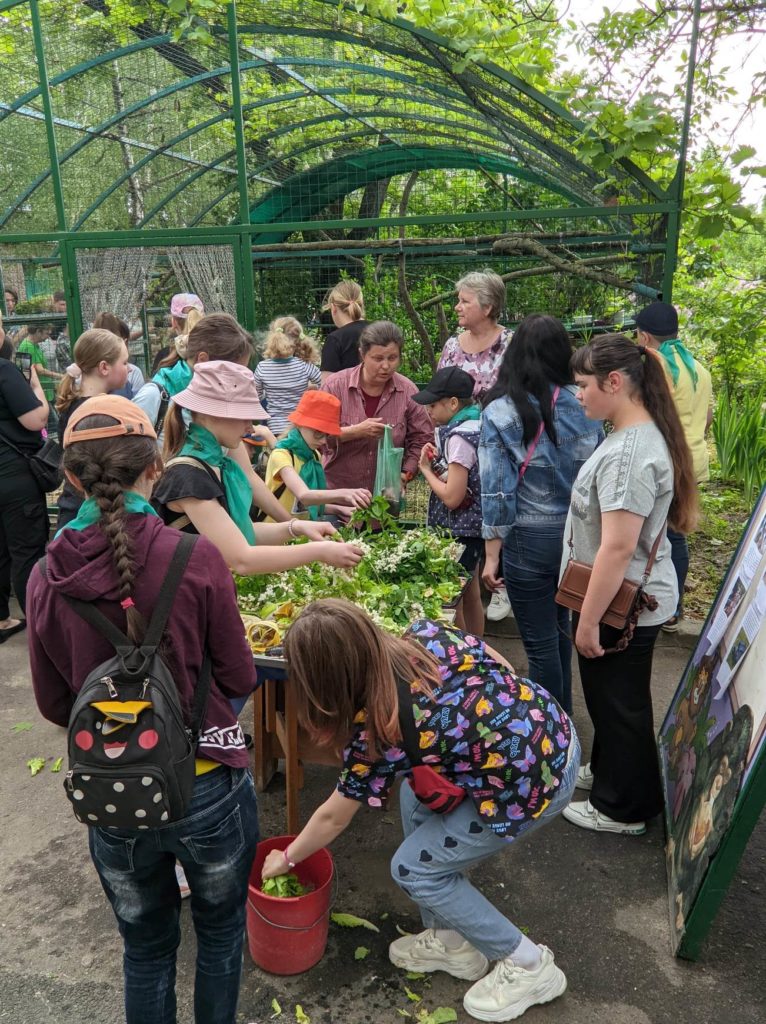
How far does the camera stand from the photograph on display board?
2.33m

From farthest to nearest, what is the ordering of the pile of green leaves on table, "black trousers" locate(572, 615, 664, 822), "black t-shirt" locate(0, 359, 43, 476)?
"black t-shirt" locate(0, 359, 43, 476) → the pile of green leaves on table → "black trousers" locate(572, 615, 664, 822)

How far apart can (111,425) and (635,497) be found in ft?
5.77

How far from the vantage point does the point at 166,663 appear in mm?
1750

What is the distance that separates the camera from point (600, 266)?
5469 millimetres

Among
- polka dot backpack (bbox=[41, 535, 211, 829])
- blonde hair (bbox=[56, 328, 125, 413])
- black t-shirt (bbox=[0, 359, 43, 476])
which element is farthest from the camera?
black t-shirt (bbox=[0, 359, 43, 476])

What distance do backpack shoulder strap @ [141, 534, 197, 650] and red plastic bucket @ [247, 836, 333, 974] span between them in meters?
1.09

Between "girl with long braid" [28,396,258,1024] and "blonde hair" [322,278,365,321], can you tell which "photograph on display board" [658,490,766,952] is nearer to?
"girl with long braid" [28,396,258,1024]

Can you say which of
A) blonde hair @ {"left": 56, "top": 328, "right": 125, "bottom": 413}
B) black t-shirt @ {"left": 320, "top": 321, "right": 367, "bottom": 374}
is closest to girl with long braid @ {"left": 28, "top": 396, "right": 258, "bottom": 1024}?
blonde hair @ {"left": 56, "top": 328, "right": 125, "bottom": 413}

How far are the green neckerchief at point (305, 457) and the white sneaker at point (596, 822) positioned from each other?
6.13 ft

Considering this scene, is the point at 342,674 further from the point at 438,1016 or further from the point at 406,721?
the point at 438,1016

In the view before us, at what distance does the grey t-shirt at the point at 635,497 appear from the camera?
2.70 metres

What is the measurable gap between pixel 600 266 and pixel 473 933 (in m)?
4.50

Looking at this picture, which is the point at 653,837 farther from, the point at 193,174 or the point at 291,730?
the point at 193,174

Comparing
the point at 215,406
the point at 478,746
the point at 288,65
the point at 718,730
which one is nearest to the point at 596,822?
the point at 718,730
